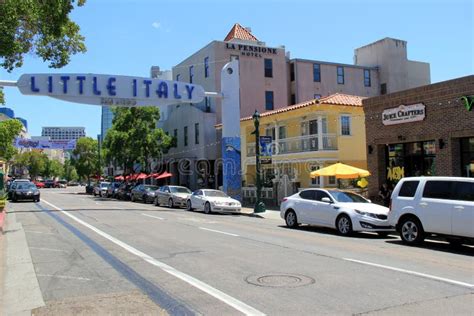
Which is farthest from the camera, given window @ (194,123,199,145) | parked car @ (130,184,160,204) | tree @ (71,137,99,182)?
tree @ (71,137,99,182)

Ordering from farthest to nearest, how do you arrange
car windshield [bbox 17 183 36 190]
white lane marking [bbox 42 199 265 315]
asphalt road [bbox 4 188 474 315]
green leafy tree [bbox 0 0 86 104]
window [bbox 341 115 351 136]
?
car windshield [bbox 17 183 36 190] → window [bbox 341 115 351 136] → green leafy tree [bbox 0 0 86 104] → asphalt road [bbox 4 188 474 315] → white lane marking [bbox 42 199 265 315]

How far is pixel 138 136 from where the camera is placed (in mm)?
43062

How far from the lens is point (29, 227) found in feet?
56.1

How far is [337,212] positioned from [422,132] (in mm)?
7476

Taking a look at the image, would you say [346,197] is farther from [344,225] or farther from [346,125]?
[346,125]

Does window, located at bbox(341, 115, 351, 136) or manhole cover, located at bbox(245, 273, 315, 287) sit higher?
window, located at bbox(341, 115, 351, 136)

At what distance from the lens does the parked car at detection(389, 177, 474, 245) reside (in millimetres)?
11242

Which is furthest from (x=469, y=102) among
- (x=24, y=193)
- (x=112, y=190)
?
(x=112, y=190)

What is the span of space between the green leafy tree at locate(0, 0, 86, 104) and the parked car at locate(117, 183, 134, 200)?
28.2 m

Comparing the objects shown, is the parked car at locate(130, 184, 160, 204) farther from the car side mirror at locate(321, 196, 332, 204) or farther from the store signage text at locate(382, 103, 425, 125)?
the car side mirror at locate(321, 196, 332, 204)

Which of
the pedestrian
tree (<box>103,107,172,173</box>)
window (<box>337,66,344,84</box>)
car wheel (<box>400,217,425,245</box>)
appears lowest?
car wheel (<box>400,217,425,245</box>)

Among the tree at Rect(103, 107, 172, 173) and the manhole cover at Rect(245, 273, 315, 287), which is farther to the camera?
the tree at Rect(103, 107, 172, 173)

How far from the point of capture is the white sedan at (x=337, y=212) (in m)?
14.4

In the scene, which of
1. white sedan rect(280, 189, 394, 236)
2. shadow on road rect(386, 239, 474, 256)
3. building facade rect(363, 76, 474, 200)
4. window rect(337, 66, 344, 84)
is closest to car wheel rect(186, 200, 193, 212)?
building facade rect(363, 76, 474, 200)
